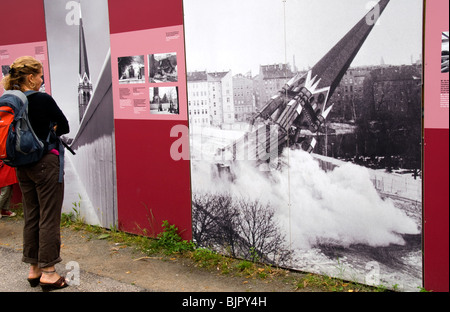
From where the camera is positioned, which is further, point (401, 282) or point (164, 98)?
point (164, 98)

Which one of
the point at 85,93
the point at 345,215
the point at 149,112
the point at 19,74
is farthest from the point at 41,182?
the point at 345,215

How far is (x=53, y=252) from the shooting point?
4.43 metres

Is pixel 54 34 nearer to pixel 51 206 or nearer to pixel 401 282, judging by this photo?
pixel 51 206

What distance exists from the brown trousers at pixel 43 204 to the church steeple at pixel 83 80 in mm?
1982

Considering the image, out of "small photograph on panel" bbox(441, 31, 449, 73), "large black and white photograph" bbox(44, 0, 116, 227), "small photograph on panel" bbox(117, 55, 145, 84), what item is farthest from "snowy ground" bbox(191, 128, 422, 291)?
"large black and white photograph" bbox(44, 0, 116, 227)

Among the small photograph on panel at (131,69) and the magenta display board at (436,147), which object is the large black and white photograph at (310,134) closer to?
the magenta display board at (436,147)

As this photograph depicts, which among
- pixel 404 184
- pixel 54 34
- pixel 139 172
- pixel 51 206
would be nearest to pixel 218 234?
pixel 139 172

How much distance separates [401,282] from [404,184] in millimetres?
776

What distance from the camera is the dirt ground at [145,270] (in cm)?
450

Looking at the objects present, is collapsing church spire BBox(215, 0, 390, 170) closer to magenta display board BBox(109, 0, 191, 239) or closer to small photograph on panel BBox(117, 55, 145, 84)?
magenta display board BBox(109, 0, 191, 239)

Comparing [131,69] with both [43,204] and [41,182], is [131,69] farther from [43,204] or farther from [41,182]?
[43,204]

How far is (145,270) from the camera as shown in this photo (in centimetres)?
499

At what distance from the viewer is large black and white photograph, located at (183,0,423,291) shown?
3854mm

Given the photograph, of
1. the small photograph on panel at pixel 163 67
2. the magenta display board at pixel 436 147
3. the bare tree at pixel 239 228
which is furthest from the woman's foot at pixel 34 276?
the magenta display board at pixel 436 147
